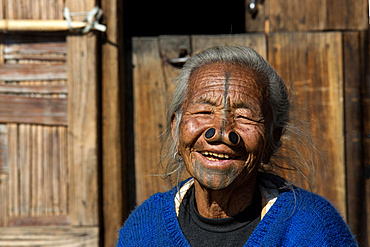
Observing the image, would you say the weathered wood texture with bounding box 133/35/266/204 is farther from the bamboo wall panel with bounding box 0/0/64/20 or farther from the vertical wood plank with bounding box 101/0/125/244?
the bamboo wall panel with bounding box 0/0/64/20

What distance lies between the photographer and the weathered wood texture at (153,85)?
2.76 meters

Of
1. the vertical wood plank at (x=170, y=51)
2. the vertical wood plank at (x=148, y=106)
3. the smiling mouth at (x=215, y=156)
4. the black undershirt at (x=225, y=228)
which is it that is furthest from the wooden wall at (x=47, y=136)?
the smiling mouth at (x=215, y=156)

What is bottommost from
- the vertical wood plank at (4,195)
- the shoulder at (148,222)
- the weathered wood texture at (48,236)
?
the weathered wood texture at (48,236)

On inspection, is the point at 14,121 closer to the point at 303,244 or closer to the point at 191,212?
the point at 191,212

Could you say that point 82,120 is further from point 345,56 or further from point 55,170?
point 345,56

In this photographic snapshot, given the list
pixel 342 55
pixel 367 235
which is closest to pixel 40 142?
pixel 342 55

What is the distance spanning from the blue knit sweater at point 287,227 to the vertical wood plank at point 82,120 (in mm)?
927

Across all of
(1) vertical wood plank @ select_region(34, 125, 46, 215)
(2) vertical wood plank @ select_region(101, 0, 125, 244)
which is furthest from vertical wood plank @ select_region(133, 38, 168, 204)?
(1) vertical wood plank @ select_region(34, 125, 46, 215)

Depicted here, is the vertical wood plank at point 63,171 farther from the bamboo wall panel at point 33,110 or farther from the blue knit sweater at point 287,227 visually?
the blue knit sweater at point 287,227

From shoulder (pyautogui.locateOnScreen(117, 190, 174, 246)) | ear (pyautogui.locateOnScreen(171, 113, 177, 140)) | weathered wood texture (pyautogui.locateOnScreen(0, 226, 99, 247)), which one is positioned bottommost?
weathered wood texture (pyautogui.locateOnScreen(0, 226, 99, 247))

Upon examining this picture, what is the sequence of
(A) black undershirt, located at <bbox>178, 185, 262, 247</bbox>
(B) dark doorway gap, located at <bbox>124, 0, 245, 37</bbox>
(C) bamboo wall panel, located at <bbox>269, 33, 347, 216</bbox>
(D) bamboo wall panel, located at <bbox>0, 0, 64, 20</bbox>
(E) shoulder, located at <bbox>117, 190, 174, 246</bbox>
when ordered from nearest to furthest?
1. (A) black undershirt, located at <bbox>178, 185, 262, 247</bbox>
2. (E) shoulder, located at <bbox>117, 190, 174, 246</bbox>
3. (D) bamboo wall panel, located at <bbox>0, 0, 64, 20</bbox>
4. (C) bamboo wall panel, located at <bbox>269, 33, 347, 216</bbox>
5. (B) dark doorway gap, located at <bbox>124, 0, 245, 37</bbox>

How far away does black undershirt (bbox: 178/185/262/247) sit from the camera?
1.58 m

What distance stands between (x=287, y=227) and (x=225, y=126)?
1.34ft

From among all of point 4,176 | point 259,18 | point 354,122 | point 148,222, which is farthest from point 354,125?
point 4,176
